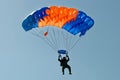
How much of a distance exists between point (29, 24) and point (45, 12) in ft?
4.73

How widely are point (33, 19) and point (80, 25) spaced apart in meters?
3.35

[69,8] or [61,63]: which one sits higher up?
[69,8]

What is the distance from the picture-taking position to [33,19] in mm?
41156

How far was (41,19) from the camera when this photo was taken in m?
41.4

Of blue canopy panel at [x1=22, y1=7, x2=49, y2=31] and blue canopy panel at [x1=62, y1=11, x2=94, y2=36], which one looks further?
blue canopy panel at [x1=22, y1=7, x2=49, y2=31]

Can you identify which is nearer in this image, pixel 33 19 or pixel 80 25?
pixel 80 25

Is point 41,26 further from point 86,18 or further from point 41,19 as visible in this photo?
point 86,18

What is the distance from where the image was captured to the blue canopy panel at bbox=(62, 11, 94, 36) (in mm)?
40562

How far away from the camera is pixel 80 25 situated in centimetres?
4103

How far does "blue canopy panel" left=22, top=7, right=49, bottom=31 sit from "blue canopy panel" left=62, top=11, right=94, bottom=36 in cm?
188

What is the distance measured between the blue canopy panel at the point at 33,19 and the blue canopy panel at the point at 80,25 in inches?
74.0

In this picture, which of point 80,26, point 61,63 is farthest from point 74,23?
point 61,63

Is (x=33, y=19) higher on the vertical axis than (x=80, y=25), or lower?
higher

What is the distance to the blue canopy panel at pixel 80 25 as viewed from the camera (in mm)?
40562
